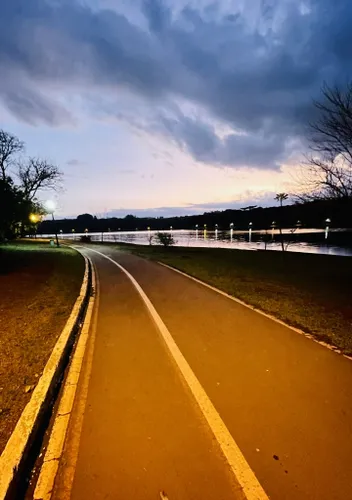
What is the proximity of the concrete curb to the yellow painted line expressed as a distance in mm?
140

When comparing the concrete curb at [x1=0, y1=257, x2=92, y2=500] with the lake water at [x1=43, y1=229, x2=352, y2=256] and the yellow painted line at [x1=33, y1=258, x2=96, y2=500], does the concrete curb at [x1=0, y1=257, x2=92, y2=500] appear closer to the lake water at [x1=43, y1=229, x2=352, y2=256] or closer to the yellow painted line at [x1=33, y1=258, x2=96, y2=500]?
the yellow painted line at [x1=33, y1=258, x2=96, y2=500]

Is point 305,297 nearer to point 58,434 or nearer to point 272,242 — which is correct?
point 58,434

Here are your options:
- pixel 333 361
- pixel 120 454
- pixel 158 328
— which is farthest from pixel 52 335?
pixel 333 361

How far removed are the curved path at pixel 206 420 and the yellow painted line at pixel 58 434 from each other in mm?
80

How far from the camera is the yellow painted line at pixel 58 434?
2668 millimetres

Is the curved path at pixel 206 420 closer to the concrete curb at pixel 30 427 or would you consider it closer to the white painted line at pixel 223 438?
the white painted line at pixel 223 438

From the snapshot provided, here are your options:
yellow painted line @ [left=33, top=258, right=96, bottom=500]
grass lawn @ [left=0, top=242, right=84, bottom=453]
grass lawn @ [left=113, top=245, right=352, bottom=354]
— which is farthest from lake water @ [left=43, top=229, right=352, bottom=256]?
yellow painted line @ [left=33, top=258, right=96, bottom=500]

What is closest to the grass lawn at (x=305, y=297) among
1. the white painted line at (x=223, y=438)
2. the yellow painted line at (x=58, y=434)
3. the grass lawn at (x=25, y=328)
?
the white painted line at (x=223, y=438)

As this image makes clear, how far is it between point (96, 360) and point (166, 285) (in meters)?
7.27

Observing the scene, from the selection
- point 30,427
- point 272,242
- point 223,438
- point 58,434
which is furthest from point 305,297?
point 272,242

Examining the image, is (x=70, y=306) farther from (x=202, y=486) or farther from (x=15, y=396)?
(x=202, y=486)

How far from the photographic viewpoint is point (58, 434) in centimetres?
335

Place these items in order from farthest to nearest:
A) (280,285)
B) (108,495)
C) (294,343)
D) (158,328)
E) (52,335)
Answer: (280,285) → (158,328) → (52,335) → (294,343) → (108,495)

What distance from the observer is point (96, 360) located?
523cm
